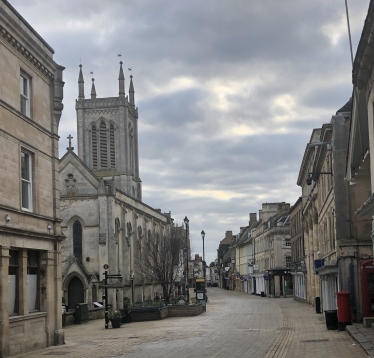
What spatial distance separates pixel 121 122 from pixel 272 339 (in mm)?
66526

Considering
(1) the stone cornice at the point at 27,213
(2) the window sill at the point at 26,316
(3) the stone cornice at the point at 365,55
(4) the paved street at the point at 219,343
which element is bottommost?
(4) the paved street at the point at 219,343

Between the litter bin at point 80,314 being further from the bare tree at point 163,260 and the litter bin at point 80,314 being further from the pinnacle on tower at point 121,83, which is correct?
the pinnacle on tower at point 121,83

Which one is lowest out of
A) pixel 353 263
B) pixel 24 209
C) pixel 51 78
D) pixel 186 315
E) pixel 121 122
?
pixel 186 315

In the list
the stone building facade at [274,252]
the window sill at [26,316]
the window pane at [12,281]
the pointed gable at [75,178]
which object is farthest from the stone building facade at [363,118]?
the stone building facade at [274,252]

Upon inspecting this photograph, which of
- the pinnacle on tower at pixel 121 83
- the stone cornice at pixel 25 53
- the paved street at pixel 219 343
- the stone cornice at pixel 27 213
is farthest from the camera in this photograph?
the pinnacle on tower at pixel 121 83

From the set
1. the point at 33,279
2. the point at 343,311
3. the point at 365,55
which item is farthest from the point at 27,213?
the point at 365,55

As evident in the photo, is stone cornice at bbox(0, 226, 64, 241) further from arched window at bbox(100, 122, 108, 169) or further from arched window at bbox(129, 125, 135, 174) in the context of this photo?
arched window at bbox(129, 125, 135, 174)

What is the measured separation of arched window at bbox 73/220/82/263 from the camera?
56844 mm

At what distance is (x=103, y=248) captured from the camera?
56031mm

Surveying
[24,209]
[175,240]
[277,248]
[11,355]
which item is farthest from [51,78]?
[277,248]

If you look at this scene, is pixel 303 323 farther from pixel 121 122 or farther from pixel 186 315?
pixel 121 122

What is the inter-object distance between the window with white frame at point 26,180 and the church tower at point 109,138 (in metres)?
61.7

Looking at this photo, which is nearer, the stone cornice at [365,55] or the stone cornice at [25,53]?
the stone cornice at [365,55]

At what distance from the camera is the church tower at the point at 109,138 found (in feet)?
280
